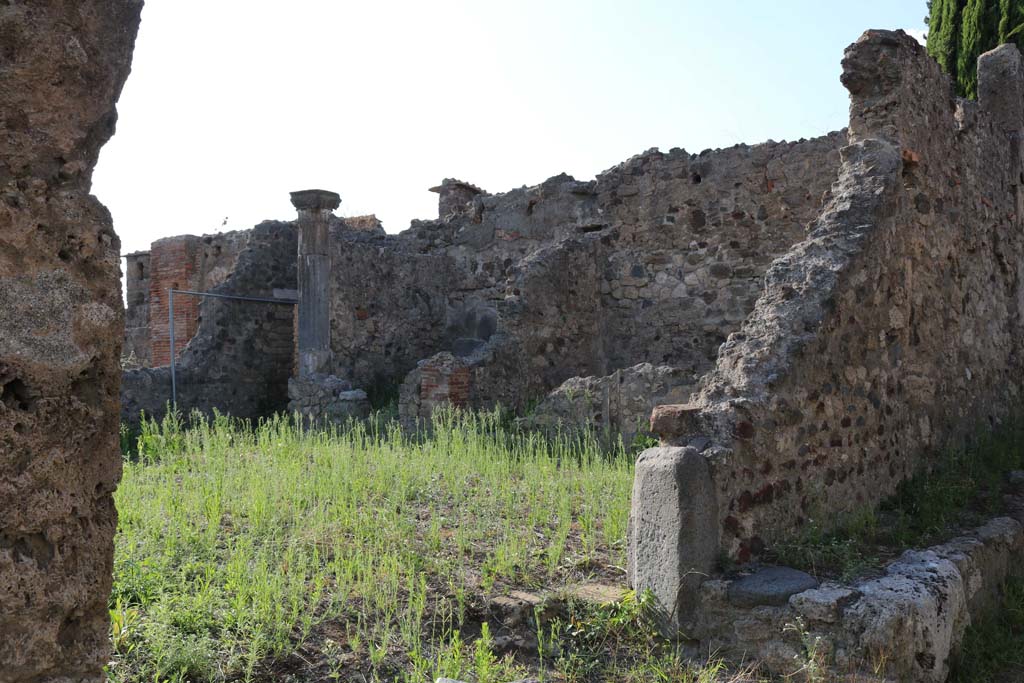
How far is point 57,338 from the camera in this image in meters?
1.98

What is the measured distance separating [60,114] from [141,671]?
2.24 metres

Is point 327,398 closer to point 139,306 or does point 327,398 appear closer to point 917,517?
point 917,517

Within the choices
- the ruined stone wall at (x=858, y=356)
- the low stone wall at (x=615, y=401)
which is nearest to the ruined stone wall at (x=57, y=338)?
the ruined stone wall at (x=858, y=356)

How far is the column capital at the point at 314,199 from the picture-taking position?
1186 centimetres

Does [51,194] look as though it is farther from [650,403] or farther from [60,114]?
[650,403]

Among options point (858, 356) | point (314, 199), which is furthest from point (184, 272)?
point (858, 356)

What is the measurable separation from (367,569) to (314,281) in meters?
Answer: 7.76

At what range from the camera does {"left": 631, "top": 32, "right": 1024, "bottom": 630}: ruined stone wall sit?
4496mm

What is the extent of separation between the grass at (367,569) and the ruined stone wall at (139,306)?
39.7ft

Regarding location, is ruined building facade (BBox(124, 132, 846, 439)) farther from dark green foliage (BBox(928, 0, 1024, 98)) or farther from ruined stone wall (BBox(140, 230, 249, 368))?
dark green foliage (BBox(928, 0, 1024, 98))

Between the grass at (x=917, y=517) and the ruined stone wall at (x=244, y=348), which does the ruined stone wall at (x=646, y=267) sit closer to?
the ruined stone wall at (x=244, y=348)

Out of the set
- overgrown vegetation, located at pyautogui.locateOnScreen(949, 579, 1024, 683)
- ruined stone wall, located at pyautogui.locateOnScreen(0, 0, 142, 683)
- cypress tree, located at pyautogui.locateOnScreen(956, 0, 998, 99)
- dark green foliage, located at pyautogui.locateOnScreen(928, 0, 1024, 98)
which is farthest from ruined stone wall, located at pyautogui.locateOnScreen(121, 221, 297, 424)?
cypress tree, located at pyautogui.locateOnScreen(956, 0, 998, 99)

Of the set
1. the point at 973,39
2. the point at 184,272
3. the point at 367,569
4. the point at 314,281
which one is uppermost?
the point at 973,39

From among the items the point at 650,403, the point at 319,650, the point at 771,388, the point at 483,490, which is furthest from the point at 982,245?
the point at 319,650
